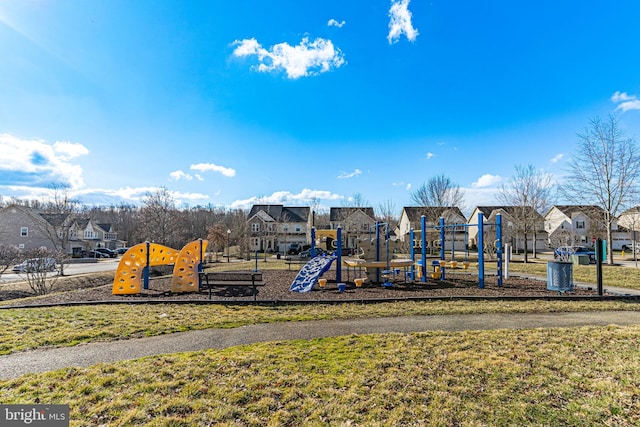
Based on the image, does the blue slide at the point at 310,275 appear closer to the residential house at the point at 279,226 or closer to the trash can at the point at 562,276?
the trash can at the point at 562,276

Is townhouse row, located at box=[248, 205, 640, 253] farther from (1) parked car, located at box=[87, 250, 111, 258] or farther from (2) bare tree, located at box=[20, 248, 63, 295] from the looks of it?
(2) bare tree, located at box=[20, 248, 63, 295]

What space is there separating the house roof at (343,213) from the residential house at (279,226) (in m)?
4.34

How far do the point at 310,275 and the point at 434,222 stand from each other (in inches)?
1192

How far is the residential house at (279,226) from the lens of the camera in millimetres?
54312

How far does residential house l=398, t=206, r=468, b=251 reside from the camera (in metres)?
39.6

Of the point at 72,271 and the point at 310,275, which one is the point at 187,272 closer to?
the point at 310,275

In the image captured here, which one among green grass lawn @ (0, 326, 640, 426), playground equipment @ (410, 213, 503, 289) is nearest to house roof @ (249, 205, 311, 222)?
playground equipment @ (410, 213, 503, 289)

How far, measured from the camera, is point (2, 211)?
50938 mm

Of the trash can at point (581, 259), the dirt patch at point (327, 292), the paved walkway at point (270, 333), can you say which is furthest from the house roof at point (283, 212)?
the paved walkway at point (270, 333)

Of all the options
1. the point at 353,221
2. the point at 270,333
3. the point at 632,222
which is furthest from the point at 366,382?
the point at 632,222

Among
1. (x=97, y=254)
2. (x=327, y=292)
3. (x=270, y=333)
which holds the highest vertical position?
(x=270, y=333)

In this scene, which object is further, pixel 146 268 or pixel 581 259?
pixel 581 259

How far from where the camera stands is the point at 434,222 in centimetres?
4078

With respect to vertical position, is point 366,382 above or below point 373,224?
below
